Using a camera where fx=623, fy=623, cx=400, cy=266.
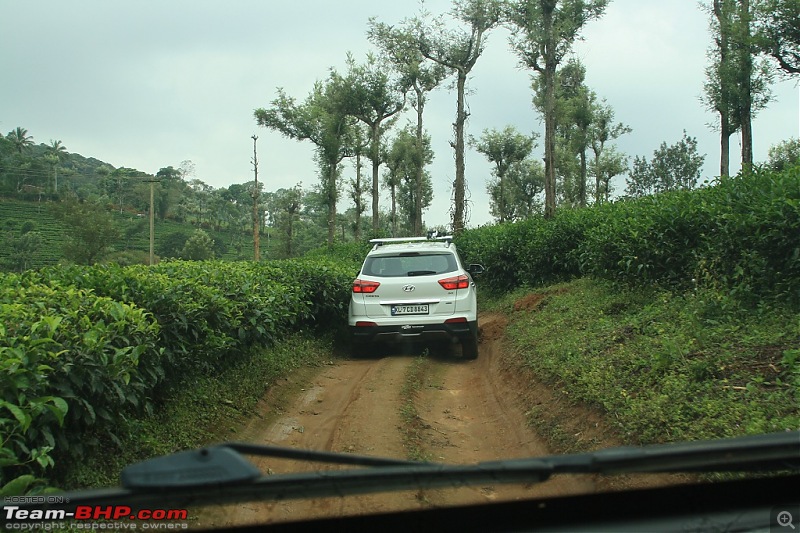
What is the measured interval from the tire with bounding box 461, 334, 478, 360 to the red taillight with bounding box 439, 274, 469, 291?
83cm

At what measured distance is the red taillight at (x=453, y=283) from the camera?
9070mm

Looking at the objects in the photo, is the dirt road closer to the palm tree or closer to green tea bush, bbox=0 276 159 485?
green tea bush, bbox=0 276 159 485

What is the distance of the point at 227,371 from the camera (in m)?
6.71

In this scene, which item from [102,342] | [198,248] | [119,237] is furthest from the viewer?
[198,248]

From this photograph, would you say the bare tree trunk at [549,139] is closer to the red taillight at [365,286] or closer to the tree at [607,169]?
the red taillight at [365,286]

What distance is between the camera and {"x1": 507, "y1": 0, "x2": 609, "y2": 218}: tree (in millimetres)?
17000

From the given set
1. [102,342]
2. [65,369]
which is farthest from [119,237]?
[65,369]

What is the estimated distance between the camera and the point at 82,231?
35.5 metres

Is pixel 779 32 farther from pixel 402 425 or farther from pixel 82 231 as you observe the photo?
pixel 82 231

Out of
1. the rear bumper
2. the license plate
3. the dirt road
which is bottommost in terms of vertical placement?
the dirt road

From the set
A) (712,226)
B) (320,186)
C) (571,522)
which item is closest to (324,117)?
(320,186)

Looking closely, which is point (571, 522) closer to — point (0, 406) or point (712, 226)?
point (0, 406)

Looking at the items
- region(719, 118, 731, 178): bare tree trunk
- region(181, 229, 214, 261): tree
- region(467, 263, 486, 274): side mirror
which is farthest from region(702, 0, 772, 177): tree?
region(181, 229, 214, 261): tree

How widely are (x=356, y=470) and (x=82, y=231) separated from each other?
37940mm
